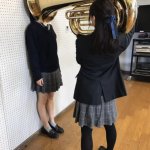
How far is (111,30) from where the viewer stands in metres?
1.02

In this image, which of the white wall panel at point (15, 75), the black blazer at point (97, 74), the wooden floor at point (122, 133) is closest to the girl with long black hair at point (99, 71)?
the black blazer at point (97, 74)

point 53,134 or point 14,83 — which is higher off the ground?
point 14,83

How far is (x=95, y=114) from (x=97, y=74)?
0.26 m

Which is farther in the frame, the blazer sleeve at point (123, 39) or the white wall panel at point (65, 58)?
the white wall panel at point (65, 58)

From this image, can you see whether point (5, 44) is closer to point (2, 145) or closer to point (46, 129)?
point (2, 145)

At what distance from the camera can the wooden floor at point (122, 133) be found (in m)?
1.71

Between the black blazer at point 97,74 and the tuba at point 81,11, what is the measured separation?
9cm

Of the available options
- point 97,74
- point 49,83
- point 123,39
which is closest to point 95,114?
point 97,74

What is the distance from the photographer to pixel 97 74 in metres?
1.18

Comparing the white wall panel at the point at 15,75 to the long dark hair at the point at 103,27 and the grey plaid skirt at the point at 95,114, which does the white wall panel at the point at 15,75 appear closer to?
the grey plaid skirt at the point at 95,114

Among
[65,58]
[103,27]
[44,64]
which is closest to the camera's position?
[103,27]

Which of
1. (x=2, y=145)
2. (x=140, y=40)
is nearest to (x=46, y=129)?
(x=2, y=145)

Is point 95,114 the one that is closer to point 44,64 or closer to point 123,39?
point 123,39

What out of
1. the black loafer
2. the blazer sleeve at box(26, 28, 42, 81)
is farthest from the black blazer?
the black loafer
